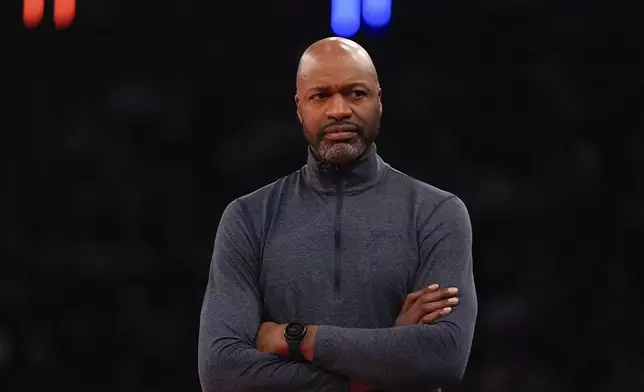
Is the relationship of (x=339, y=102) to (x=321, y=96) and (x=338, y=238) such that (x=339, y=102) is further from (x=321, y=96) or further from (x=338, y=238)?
(x=338, y=238)

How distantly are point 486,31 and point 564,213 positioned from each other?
0.69 metres

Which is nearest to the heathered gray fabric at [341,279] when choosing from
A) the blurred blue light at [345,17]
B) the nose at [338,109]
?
the nose at [338,109]

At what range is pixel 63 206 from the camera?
3.60 m

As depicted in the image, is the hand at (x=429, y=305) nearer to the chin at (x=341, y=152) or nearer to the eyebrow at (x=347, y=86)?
the chin at (x=341, y=152)

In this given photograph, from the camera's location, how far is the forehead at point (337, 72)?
1.76 metres

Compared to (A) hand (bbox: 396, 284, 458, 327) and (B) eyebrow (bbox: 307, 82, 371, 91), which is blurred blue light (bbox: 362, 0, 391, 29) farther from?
(A) hand (bbox: 396, 284, 458, 327)

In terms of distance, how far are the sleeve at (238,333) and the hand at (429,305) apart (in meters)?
0.16

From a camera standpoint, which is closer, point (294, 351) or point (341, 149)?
point (294, 351)

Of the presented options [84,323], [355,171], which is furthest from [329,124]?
[84,323]

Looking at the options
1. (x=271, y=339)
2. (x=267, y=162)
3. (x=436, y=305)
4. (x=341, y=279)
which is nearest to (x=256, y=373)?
(x=271, y=339)

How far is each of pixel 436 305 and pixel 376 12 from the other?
1.92m

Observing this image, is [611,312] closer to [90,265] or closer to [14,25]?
[90,265]

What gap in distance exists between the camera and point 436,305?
1659mm

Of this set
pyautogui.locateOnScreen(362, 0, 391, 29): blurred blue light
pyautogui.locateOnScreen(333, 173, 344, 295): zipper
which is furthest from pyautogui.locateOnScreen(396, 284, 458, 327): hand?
pyautogui.locateOnScreen(362, 0, 391, 29): blurred blue light
